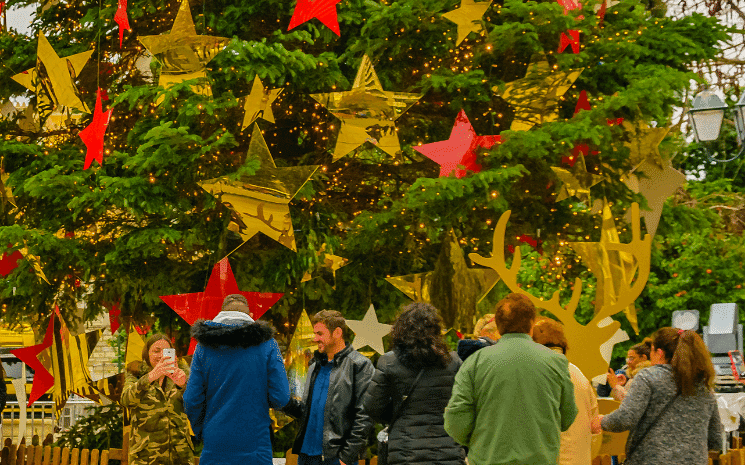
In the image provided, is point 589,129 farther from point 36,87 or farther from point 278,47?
point 36,87

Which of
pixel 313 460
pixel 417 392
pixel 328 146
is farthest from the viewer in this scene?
pixel 328 146

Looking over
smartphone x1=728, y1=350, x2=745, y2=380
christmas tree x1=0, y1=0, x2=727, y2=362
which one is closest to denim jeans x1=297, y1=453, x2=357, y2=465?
christmas tree x1=0, y1=0, x2=727, y2=362

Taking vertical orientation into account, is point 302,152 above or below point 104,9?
below

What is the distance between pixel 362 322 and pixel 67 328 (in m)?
3.60

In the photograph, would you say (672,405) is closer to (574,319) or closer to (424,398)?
(424,398)

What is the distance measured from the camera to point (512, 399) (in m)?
4.39

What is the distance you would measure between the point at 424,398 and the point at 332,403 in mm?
1114

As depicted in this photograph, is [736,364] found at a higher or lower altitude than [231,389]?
lower

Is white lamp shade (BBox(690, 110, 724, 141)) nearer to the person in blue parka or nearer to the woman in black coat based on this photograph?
the woman in black coat

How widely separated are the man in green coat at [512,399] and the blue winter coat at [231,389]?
152cm

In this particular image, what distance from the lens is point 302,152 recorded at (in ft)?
34.6

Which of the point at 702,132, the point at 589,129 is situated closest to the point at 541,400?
the point at 589,129

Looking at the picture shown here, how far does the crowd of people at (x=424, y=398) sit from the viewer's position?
4457 millimetres

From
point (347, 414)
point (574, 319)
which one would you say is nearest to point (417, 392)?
point (347, 414)
